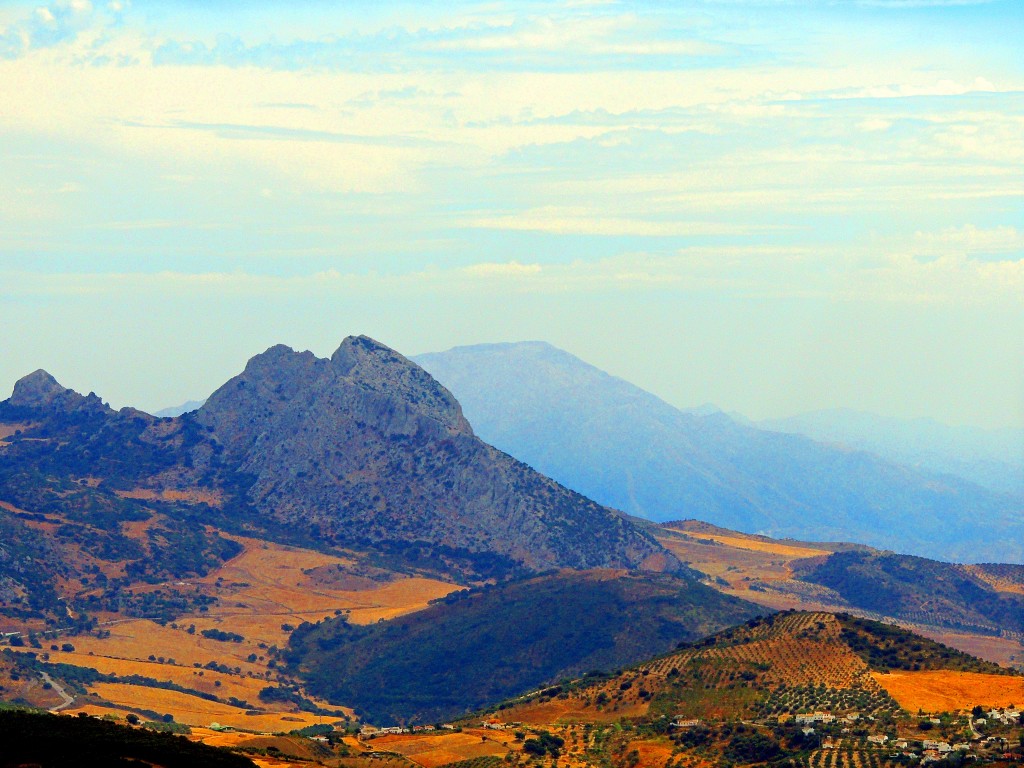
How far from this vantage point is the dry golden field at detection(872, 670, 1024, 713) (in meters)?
131

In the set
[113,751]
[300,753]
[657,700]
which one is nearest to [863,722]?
[657,700]

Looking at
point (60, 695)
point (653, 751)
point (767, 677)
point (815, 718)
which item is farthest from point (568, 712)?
point (60, 695)

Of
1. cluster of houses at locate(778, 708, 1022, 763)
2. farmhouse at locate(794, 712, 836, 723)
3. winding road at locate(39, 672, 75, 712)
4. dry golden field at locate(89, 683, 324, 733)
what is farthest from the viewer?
dry golden field at locate(89, 683, 324, 733)

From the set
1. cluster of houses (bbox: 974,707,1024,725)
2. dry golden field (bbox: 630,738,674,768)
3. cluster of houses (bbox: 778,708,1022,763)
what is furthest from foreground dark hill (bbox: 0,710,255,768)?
cluster of houses (bbox: 974,707,1024,725)

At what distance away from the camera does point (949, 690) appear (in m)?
137

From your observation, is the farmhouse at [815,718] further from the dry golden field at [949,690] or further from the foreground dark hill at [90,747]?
the foreground dark hill at [90,747]

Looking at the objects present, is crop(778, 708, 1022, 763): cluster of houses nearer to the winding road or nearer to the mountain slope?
the mountain slope

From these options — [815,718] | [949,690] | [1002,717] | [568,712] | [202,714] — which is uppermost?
[1002,717]

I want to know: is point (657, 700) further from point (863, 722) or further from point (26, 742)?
Result: point (26, 742)

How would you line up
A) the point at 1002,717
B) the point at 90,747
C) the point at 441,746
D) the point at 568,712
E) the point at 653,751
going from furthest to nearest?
the point at 568,712 → the point at 441,746 → the point at 653,751 → the point at 1002,717 → the point at 90,747

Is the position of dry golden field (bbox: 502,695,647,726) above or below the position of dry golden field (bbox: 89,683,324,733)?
above

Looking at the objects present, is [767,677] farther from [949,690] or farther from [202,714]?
[202,714]

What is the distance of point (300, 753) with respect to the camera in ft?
393

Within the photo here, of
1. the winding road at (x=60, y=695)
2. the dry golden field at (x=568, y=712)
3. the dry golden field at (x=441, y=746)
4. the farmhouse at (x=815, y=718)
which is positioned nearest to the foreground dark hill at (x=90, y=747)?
the dry golden field at (x=441, y=746)
